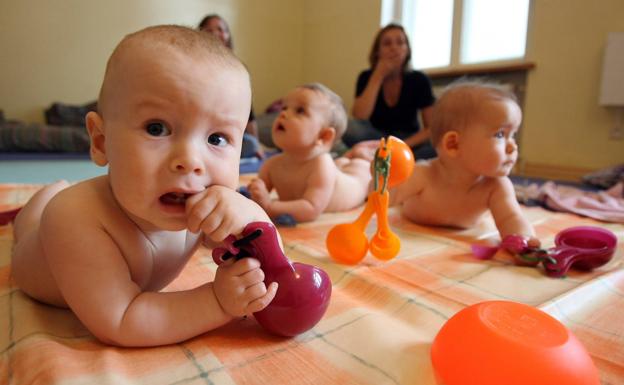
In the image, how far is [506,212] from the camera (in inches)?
40.6

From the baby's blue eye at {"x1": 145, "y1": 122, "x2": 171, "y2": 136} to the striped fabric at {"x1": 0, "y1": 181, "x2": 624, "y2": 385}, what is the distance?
25 cm

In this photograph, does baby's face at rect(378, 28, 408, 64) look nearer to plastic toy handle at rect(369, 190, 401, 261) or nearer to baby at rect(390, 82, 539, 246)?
baby at rect(390, 82, 539, 246)

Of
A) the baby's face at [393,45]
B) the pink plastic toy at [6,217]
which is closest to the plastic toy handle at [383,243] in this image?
the pink plastic toy at [6,217]

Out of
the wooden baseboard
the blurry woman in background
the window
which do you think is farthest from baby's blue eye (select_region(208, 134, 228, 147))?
the window

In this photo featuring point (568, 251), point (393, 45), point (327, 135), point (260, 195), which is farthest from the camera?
point (393, 45)

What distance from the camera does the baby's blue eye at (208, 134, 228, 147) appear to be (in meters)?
0.46

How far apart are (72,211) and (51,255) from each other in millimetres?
55

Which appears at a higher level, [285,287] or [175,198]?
[175,198]

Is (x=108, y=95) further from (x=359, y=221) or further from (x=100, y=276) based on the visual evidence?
(x=359, y=221)

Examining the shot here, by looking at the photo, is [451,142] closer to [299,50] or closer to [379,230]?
[379,230]

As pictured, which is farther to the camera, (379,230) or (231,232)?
(379,230)

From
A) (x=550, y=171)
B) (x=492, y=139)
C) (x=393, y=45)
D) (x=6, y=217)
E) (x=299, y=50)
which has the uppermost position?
(x=299, y=50)

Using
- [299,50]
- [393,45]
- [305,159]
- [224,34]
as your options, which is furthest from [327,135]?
[299,50]

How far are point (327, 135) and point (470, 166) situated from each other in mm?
398
